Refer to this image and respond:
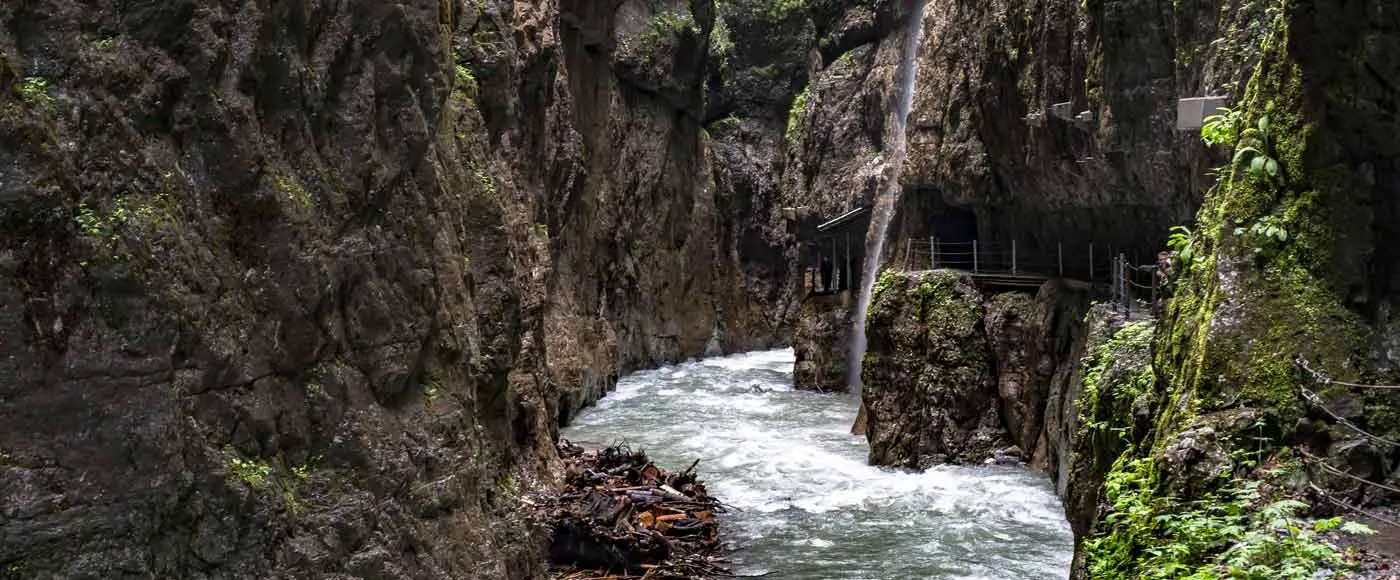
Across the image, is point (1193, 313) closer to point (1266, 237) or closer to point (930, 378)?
point (1266, 237)

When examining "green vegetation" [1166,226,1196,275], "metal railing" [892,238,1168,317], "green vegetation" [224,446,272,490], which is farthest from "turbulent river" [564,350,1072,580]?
"green vegetation" [224,446,272,490]

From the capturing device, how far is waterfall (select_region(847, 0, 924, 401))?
107 feet

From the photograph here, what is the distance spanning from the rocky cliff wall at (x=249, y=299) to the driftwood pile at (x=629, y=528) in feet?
11.4

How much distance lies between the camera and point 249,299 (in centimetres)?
732

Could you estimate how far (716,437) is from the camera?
2394 centimetres

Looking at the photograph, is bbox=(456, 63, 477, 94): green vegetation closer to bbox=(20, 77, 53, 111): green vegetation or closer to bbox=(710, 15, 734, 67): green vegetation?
bbox=(20, 77, 53, 111): green vegetation

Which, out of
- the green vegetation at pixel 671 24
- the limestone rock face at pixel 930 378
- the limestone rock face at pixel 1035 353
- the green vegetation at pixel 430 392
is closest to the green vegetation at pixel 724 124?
the green vegetation at pixel 671 24

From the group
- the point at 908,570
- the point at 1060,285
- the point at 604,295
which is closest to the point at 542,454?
the point at 908,570

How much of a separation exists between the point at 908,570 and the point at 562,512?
14.9 feet

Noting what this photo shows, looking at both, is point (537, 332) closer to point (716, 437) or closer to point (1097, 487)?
point (716, 437)

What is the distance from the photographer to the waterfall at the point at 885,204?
32562 mm

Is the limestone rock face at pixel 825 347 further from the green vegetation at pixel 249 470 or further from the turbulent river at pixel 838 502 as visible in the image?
the green vegetation at pixel 249 470

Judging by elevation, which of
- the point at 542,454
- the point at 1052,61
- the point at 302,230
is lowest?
the point at 542,454

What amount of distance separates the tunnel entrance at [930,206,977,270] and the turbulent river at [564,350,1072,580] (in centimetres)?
Answer: 488
